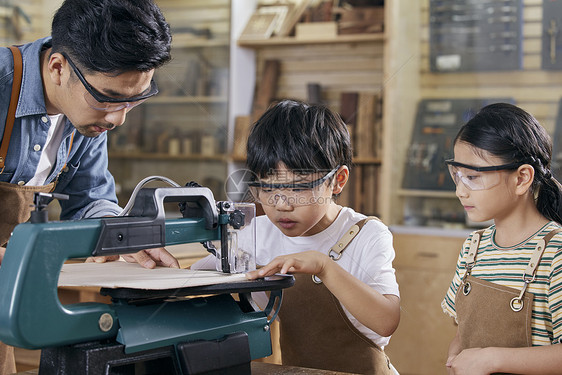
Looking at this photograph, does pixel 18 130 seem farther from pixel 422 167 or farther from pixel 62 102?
pixel 422 167

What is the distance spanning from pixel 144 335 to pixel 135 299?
0.24ft

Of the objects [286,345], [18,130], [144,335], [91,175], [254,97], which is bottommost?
[286,345]

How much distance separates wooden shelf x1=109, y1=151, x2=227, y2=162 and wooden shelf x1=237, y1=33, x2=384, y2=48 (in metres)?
0.90

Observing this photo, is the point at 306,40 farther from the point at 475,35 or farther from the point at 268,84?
the point at 475,35

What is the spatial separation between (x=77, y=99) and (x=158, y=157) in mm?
2938

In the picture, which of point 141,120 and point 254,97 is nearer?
point 141,120

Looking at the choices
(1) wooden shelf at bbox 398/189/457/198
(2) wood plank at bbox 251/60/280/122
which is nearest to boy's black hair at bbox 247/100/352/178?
(1) wooden shelf at bbox 398/189/457/198

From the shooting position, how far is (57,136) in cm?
186

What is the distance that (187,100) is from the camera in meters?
4.55

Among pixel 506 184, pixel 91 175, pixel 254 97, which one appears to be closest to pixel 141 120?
pixel 254 97

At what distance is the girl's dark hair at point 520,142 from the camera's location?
1501mm

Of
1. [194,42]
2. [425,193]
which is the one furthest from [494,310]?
[194,42]

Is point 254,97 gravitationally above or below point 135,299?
above

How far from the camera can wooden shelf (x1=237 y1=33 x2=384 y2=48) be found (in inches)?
174
